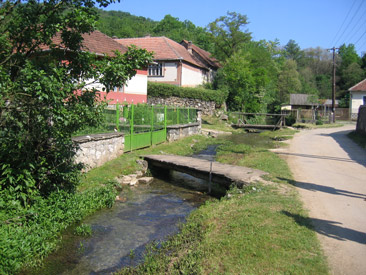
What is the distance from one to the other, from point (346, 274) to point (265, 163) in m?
7.68

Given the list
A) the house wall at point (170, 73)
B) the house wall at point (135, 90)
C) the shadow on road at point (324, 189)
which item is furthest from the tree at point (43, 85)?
the house wall at point (170, 73)

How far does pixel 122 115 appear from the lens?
1298 cm

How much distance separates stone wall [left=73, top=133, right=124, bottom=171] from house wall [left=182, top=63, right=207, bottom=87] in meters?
25.3

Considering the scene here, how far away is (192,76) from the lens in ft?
128

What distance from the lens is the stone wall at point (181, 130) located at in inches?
707

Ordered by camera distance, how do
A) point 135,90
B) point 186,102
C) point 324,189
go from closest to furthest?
point 324,189, point 135,90, point 186,102

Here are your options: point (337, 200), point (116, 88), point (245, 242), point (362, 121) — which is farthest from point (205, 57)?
point (245, 242)

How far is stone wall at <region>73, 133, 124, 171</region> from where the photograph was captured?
995 cm

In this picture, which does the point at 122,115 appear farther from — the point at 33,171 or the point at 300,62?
the point at 300,62

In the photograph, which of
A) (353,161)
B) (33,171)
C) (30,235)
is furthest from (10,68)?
(353,161)

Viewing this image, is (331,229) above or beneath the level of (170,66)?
beneath

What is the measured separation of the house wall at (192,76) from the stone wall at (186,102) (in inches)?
116

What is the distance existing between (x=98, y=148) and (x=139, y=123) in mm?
3515

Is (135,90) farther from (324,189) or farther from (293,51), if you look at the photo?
(293,51)
